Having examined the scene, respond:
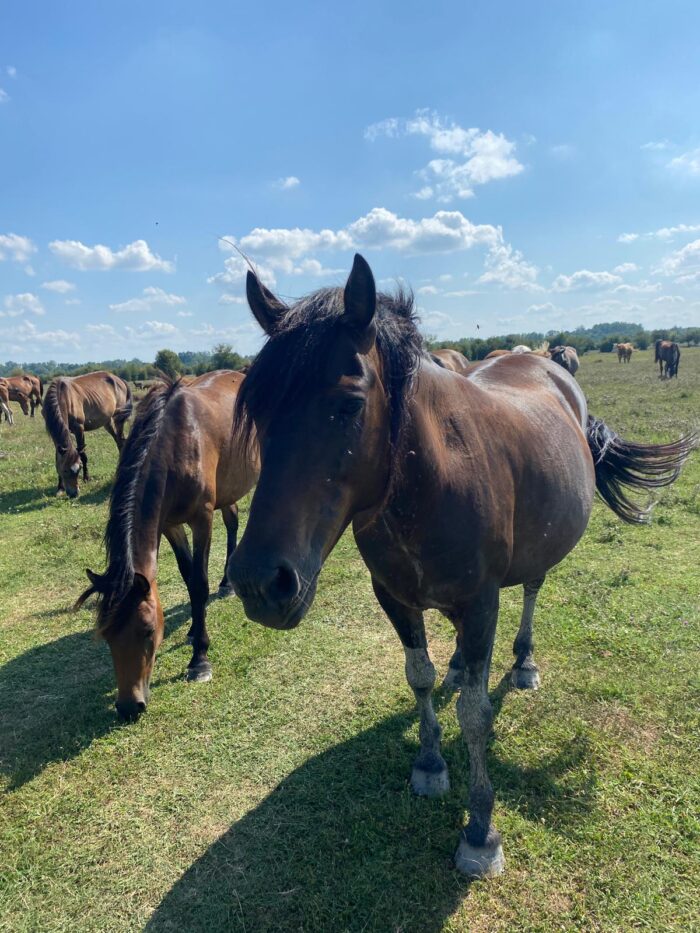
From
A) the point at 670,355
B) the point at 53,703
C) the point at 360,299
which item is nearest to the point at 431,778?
the point at 360,299

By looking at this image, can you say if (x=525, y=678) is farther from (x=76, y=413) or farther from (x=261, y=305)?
(x=76, y=413)

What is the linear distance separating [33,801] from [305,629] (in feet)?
7.64

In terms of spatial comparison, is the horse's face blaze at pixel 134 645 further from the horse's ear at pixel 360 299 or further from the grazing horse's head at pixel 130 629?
the horse's ear at pixel 360 299

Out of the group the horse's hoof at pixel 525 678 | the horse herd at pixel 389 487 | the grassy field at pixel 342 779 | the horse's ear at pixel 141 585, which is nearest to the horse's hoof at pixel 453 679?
the horse herd at pixel 389 487

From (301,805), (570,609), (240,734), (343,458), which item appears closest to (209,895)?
(301,805)

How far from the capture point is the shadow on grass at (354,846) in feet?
7.58

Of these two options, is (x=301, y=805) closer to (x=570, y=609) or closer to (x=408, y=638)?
(x=408, y=638)

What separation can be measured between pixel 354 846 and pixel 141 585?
2.01 meters

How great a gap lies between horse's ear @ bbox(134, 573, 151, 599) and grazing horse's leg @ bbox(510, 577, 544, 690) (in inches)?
107

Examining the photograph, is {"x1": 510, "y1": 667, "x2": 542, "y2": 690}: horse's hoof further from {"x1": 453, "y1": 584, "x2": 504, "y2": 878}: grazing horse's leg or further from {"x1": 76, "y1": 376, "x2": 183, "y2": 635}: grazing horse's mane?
{"x1": 76, "y1": 376, "x2": 183, "y2": 635}: grazing horse's mane

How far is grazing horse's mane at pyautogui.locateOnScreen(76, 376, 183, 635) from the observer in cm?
335

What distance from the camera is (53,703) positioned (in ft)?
13.1

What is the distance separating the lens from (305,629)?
4785mm

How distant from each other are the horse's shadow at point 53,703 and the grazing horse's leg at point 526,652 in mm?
2978
